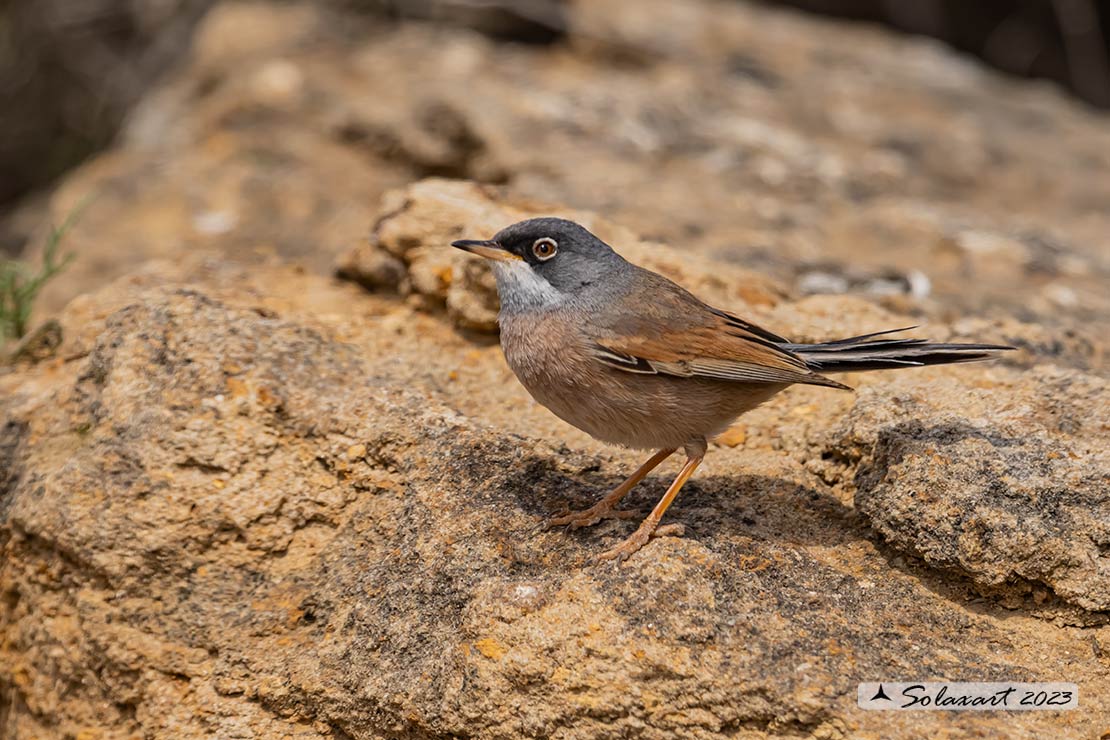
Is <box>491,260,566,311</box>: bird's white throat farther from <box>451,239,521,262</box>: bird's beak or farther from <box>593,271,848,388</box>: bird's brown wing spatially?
<box>593,271,848,388</box>: bird's brown wing

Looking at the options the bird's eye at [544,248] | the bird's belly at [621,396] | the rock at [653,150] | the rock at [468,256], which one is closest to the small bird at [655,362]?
the bird's belly at [621,396]

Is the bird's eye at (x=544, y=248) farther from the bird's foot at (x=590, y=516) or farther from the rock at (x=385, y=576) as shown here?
the bird's foot at (x=590, y=516)

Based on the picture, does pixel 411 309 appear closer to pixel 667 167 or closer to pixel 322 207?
pixel 322 207

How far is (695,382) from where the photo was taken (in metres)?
4.42

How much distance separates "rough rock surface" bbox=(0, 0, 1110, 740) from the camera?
3768mm

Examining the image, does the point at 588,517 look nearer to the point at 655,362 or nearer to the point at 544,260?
the point at 655,362

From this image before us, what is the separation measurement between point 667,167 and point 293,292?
306 centimetres

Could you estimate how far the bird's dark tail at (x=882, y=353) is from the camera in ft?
13.9

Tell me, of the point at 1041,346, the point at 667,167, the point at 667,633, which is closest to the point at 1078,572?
the point at 667,633

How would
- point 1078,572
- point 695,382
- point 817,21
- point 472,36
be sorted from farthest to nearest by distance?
point 817,21, point 472,36, point 695,382, point 1078,572

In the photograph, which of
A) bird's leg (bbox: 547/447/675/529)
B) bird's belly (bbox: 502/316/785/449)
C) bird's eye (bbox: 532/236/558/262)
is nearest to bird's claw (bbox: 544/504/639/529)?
bird's leg (bbox: 547/447/675/529)

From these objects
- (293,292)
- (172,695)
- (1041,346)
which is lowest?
(172,695)

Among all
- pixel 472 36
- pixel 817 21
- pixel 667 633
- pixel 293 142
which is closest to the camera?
pixel 667 633

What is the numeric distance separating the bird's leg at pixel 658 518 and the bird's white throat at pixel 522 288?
0.85m
